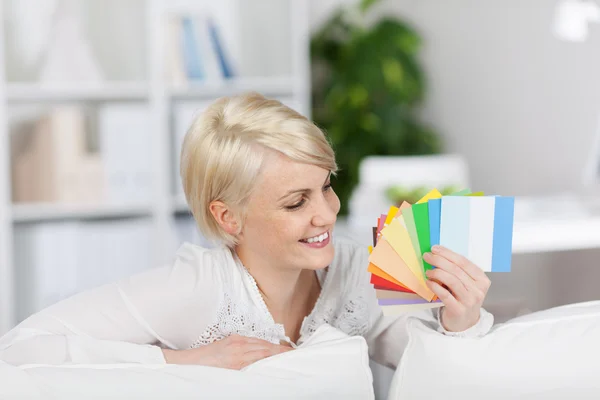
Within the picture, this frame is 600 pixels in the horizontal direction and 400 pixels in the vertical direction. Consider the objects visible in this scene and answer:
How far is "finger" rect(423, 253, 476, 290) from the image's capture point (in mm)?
864

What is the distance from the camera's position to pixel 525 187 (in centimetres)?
323

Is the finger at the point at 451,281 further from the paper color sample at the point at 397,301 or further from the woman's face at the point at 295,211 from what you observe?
the woman's face at the point at 295,211

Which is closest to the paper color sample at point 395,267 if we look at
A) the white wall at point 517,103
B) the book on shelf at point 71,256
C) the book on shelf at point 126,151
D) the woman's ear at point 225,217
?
the woman's ear at point 225,217

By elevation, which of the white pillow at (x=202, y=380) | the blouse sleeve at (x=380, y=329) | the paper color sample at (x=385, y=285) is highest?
the paper color sample at (x=385, y=285)

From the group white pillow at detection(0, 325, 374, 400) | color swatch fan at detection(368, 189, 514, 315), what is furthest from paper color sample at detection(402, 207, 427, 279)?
white pillow at detection(0, 325, 374, 400)

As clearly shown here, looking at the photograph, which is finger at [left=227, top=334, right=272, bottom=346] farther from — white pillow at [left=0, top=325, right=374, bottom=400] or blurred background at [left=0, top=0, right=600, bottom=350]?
blurred background at [left=0, top=0, right=600, bottom=350]

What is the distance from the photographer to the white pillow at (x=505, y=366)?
83 cm

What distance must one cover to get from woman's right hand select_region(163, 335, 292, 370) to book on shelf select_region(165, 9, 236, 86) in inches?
95.0

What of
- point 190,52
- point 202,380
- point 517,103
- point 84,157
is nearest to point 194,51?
point 190,52

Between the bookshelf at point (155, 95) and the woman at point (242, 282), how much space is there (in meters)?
2.04

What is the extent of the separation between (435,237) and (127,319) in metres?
0.41

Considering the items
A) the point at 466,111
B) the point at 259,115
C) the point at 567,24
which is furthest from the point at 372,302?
the point at 466,111

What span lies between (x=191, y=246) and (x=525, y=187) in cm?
236

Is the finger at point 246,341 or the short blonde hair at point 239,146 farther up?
the short blonde hair at point 239,146
